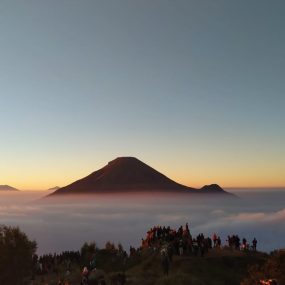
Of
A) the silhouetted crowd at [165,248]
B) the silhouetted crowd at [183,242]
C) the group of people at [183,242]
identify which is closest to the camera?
the silhouetted crowd at [165,248]

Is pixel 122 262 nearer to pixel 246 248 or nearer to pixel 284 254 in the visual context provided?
pixel 246 248

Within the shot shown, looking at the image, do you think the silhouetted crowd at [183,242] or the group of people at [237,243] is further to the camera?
the group of people at [237,243]

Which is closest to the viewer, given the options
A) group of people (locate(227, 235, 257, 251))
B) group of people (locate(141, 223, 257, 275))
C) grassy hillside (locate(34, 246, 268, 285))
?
grassy hillside (locate(34, 246, 268, 285))

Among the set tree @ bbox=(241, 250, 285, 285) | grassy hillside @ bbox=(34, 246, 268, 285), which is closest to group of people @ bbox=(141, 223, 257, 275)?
grassy hillside @ bbox=(34, 246, 268, 285)

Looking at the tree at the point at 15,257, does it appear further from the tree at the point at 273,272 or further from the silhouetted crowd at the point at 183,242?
the tree at the point at 273,272

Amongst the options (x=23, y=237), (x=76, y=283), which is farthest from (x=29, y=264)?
(x=76, y=283)

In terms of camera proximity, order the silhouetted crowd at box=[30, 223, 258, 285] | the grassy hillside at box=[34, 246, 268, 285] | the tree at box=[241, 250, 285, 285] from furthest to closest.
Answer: the silhouetted crowd at box=[30, 223, 258, 285], the grassy hillside at box=[34, 246, 268, 285], the tree at box=[241, 250, 285, 285]

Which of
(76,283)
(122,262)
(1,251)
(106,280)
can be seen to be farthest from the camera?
(122,262)

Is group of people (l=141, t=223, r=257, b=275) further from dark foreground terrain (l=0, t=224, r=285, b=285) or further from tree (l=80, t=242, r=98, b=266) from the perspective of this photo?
tree (l=80, t=242, r=98, b=266)

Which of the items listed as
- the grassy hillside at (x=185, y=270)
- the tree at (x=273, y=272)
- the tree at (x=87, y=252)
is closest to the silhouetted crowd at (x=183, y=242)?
the grassy hillside at (x=185, y=270)
